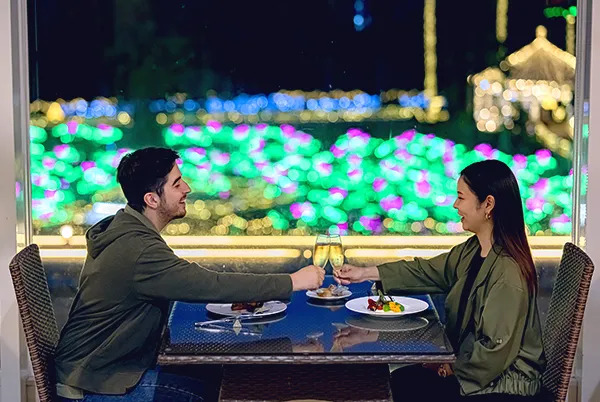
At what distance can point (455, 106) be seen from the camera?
4.31m

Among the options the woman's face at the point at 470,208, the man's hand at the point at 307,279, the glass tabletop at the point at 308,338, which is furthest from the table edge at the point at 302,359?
the woman's face at the point at 470,208

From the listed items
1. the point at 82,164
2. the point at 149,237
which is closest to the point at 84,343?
the point at 149,237

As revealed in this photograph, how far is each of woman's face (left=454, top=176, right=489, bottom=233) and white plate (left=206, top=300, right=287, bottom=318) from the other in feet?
2.12

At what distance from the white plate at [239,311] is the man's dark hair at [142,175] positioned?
1.28 ft

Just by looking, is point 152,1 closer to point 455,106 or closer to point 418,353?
point 455,106

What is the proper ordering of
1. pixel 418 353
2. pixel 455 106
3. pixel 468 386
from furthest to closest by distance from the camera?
pixel 455 106 < pixel 468 386 < pixel 418 353

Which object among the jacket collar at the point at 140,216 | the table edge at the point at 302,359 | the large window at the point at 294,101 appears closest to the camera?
the table edge at the point at 302,359

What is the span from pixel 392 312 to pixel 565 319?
0.54 meters

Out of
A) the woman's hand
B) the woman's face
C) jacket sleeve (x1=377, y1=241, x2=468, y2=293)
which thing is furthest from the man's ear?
the woman's face

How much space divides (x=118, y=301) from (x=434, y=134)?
5.90ft

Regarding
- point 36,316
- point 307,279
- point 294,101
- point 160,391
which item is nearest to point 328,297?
point 307,279

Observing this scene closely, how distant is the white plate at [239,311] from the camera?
122 inches

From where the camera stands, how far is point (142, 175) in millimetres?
3217

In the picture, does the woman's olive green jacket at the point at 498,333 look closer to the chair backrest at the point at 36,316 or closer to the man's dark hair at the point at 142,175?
the man's dark hair at the point at 142,175
